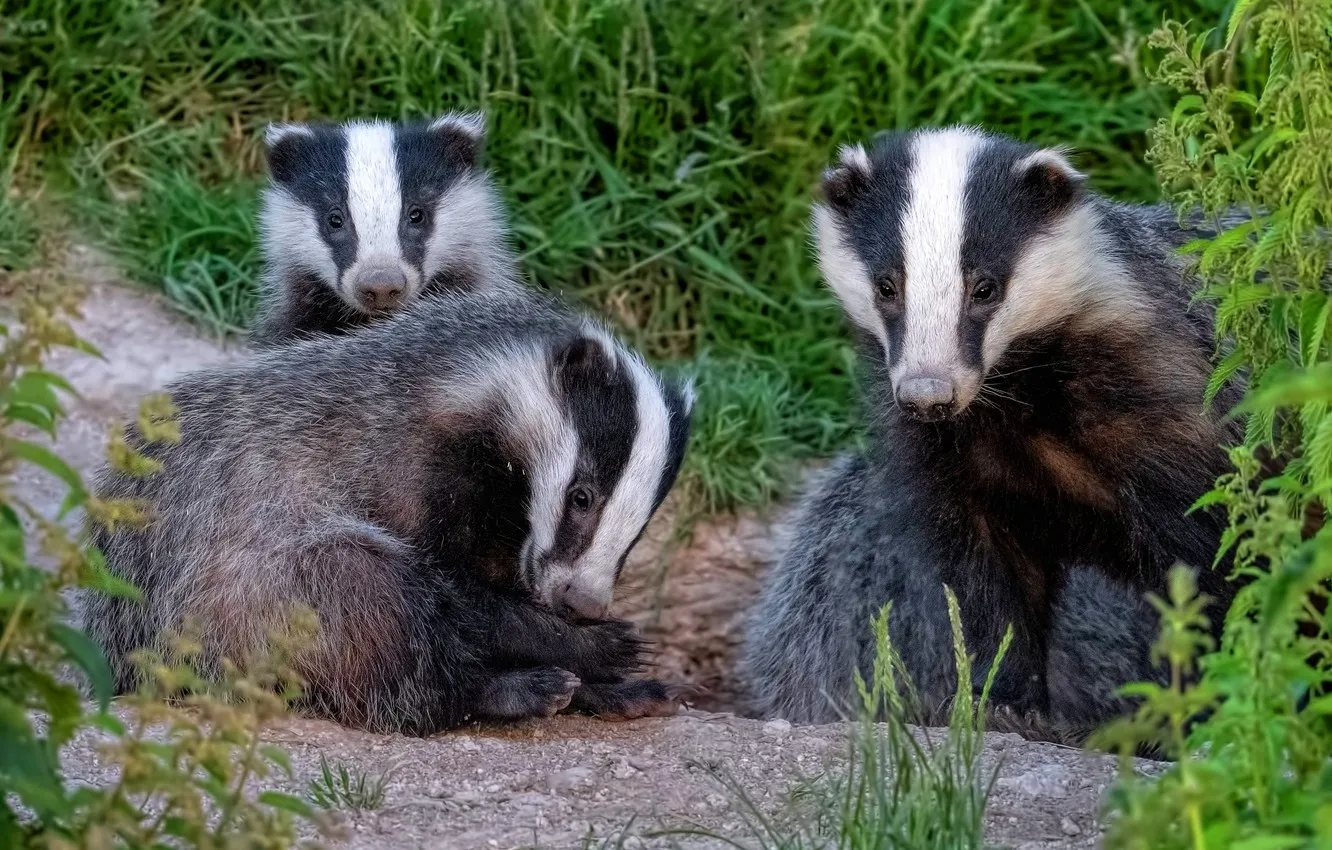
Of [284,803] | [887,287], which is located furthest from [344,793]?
[887,287]

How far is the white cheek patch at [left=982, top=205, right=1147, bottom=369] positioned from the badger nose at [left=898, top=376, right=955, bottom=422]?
244mm

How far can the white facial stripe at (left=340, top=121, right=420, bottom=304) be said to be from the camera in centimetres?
496

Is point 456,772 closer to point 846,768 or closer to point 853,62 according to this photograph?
point 846,768

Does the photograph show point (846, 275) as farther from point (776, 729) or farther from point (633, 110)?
point (633, 110)

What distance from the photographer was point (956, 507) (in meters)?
4.23

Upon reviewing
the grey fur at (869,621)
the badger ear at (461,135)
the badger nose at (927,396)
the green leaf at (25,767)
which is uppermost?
the badger ear at (461,135)

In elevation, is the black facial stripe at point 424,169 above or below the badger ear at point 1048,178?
below

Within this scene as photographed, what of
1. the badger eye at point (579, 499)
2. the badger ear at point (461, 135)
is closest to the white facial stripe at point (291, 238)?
the badger ear at point (461, 135)

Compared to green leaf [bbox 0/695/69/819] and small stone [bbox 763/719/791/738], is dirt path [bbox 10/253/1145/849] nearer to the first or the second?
small stone [bbox 763/719/791/738]

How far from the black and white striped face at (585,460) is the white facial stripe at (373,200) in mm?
942

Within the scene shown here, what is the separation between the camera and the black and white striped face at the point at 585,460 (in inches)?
155

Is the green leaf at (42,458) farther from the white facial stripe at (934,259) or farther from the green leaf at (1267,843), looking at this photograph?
the white facial stripe at (934,259)

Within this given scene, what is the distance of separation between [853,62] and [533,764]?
3492 millimetres

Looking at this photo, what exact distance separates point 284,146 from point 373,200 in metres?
0.40
